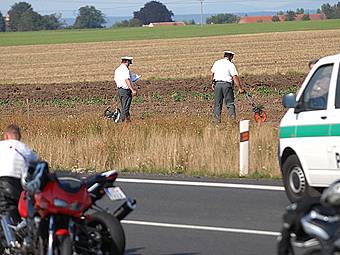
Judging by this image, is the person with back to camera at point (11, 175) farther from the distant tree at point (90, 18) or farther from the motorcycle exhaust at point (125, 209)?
the distant tree at point (90, 18)

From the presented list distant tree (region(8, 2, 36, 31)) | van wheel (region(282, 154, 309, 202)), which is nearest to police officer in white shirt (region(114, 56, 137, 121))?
van wheel (region(282, 154, 309, 202))

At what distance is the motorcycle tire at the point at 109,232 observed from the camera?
920 cm

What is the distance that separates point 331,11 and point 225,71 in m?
147

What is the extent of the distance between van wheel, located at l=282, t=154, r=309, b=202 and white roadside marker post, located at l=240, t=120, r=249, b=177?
8.86 feet

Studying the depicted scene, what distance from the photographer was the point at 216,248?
1099 cm

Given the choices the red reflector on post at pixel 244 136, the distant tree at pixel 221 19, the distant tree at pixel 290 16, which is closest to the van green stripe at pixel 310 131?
the red reflector on post at pixel 244 136

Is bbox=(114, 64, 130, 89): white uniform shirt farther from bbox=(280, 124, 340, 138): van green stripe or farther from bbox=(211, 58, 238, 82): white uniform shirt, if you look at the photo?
bbox=(280, 124, 340, 138): van green stripe

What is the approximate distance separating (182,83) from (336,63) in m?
26.4

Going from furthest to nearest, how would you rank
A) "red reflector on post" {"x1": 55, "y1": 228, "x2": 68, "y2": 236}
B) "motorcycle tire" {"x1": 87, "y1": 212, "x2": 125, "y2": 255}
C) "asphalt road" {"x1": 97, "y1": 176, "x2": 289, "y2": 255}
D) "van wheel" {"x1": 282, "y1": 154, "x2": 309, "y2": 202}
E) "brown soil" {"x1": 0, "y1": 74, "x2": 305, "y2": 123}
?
"brown soil" {"x1": 0, "y1": 74, "x2": 305, "y2": 123} < "van wheel" {"x1": 282, "y1": 154, "x2": 309, "y2": 202} < "asphalt road" {"x1": 97, "y1": 176, "x2": 289, "y2": 255} < "motorcycle tire" {"x1": 87, "y1": 212, "x2": 125, "y2": 255} < "red reflector on post" {"x1": 55, "y1": 228, "x2": 68, "y2": 236}

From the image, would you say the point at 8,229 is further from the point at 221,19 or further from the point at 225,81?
the point at 221,19

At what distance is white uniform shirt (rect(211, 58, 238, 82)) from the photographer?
74.8ft

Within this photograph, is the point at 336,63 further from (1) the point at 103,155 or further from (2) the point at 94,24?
(2) the point at 94,24

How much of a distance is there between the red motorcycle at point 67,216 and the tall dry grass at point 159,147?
7076 mm

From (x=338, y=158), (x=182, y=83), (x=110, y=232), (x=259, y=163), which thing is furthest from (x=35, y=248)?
(x=182, y=83)
